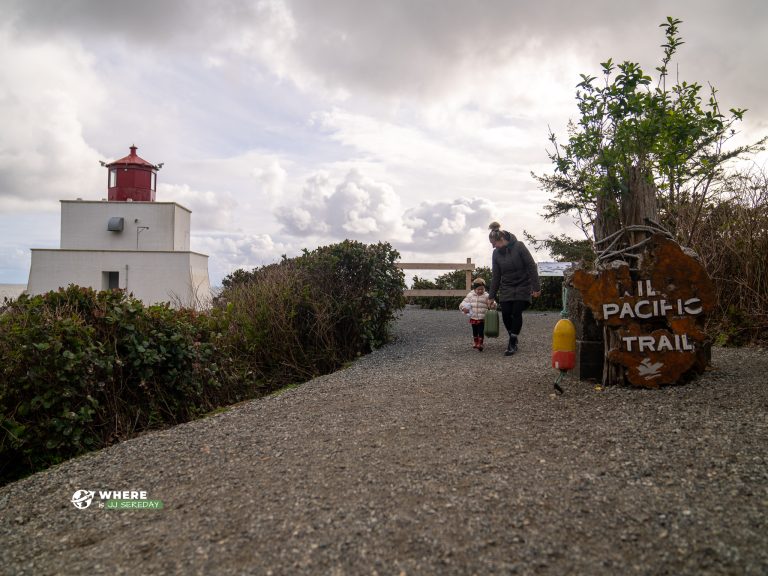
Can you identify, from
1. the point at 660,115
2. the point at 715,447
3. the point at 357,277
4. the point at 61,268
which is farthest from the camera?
the point at 61,268

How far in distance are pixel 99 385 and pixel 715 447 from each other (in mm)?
5079

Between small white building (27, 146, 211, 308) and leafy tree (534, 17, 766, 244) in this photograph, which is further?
small white building (27, 146, 211, 308)

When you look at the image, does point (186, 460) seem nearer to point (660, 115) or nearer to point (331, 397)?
point (331, 397)

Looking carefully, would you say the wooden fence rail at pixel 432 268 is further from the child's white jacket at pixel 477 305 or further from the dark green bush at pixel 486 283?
the child's white jacket at pixel 477 305

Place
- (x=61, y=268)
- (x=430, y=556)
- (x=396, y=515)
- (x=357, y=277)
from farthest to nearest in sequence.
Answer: (x=61, y=268) → (x=357, y=277) → (x=396, y=515) → (x=430, y=556)

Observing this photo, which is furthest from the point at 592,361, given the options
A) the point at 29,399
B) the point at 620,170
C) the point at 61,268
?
the point at 61,268

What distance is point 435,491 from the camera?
334cm

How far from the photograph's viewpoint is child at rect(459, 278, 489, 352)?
31.1 feet

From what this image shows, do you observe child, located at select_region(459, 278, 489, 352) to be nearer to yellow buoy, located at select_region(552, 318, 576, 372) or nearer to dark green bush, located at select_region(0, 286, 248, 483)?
yellow buoy, located at select_region(552, 318, 576, 372)

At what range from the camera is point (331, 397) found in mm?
6238

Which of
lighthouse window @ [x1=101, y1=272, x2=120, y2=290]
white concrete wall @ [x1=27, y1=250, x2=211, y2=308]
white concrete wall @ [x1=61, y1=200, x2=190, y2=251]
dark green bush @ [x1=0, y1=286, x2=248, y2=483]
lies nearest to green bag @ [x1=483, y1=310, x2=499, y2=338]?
dark green bush @ [x1=0, y1=286, x2=248, y2=483]

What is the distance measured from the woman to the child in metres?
0.49

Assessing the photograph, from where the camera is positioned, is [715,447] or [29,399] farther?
[29,399]

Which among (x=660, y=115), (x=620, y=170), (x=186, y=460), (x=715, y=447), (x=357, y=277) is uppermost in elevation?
(x=660, y=115)
